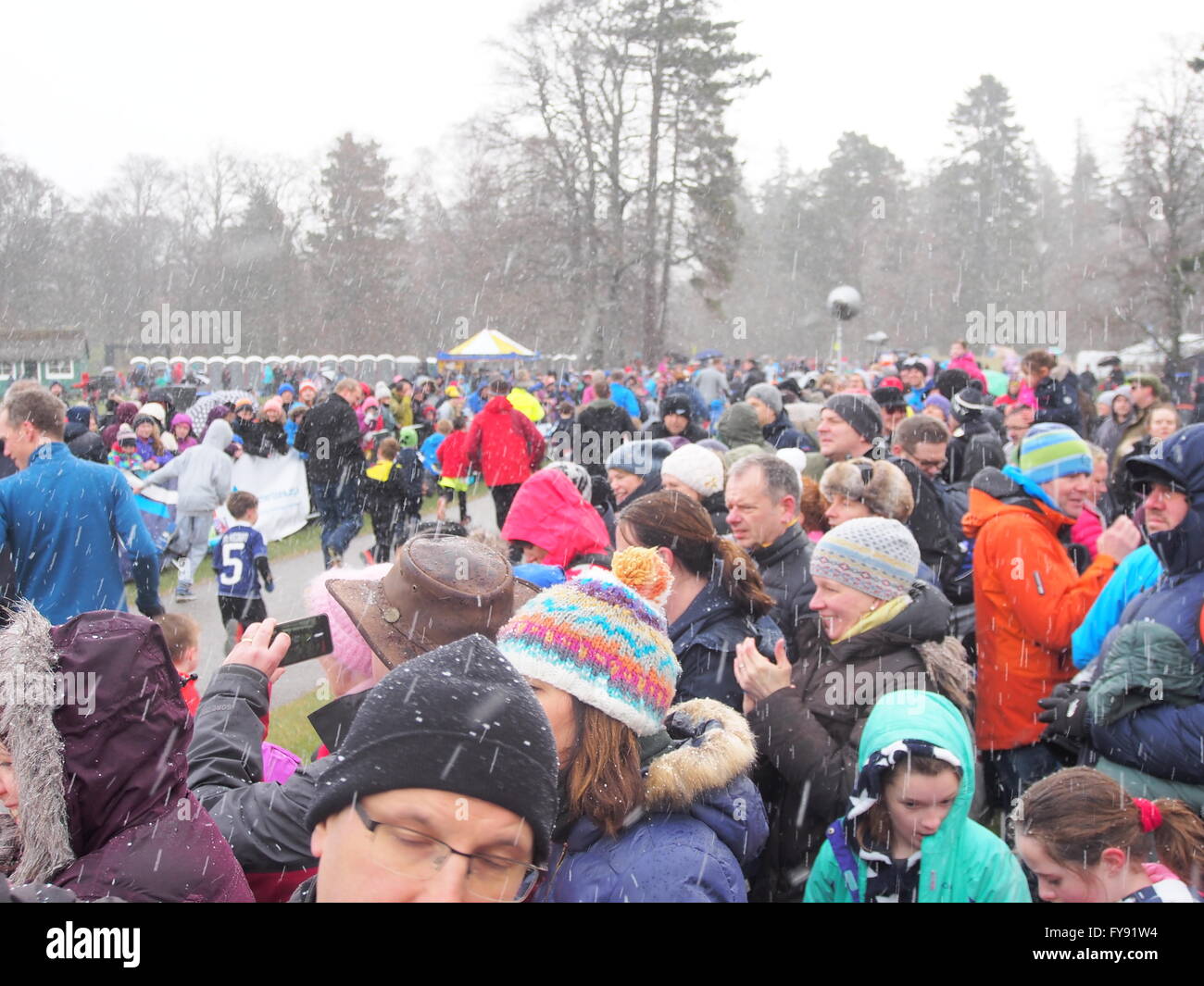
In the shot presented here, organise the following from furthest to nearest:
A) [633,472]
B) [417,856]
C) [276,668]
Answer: [633,472]
[276,668]
[417,856]

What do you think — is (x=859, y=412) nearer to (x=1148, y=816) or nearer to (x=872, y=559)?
(x=872, y=559)

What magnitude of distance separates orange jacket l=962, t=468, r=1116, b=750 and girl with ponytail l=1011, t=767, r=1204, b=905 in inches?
56.4

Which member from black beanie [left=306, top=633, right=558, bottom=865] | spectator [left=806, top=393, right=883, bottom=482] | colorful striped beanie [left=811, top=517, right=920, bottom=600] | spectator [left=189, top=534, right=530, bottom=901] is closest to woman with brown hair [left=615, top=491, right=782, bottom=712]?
colorful striped beanie [left=811, top=517, right=920, bottom=600]

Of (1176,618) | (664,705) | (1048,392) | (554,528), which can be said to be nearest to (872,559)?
(1176,618)

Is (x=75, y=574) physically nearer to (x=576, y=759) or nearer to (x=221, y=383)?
(x=576, y=759)

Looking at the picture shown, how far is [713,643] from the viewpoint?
11.1 ft

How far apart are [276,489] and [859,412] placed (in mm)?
9430

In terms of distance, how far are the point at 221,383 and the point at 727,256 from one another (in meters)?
21.0

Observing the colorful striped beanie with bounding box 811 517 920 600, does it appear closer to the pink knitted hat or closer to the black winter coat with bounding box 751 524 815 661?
the black winter coat with bounding box 751 524 815 661

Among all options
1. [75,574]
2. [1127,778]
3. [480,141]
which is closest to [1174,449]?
[1127,778]

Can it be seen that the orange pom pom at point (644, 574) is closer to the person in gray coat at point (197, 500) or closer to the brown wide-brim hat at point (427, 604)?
the brown wide-brim hat at point (427, 604)

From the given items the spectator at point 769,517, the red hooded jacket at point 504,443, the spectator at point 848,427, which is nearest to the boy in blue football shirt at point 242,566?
the red hooded jacket at point 504,443
